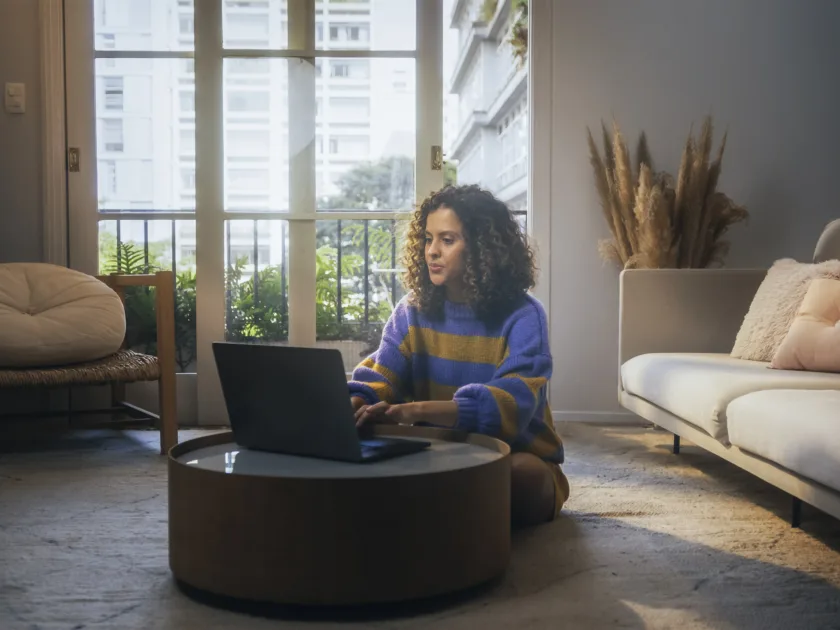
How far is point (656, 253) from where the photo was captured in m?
3.50

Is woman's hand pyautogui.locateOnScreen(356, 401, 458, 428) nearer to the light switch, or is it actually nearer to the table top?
the table top

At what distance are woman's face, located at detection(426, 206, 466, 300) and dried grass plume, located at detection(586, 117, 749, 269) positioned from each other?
153 cm

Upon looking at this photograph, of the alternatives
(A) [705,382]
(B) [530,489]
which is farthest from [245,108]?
(B) [530,489]

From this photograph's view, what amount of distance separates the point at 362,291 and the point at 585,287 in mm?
958

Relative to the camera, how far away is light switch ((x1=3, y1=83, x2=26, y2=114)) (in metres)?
3.75

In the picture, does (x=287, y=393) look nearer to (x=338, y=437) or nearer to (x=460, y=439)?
(x=338, y=437)

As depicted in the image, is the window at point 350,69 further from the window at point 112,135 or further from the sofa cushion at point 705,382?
the sofa cushion at point 705,382

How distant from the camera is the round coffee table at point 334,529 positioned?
144 cm

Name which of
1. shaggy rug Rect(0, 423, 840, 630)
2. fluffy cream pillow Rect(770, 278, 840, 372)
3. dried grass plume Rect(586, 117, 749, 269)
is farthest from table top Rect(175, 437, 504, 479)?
dried grass plume Rect(586, 117, 749, 269)

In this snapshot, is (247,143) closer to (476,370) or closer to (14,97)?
(14,97)

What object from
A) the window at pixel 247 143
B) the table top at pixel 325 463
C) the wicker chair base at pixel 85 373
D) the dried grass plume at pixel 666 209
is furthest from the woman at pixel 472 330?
the window at pixel 247 143

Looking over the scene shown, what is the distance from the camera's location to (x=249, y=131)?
381 centimetres


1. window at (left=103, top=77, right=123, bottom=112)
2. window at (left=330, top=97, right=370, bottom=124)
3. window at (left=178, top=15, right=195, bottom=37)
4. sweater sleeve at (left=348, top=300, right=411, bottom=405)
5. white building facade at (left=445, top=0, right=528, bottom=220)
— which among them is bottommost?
sweater sleeve at (left=348, top=300, right=411, bottom=405)

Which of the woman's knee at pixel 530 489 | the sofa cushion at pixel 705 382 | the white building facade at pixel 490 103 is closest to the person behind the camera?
the woman's knee at pixel 530 489
